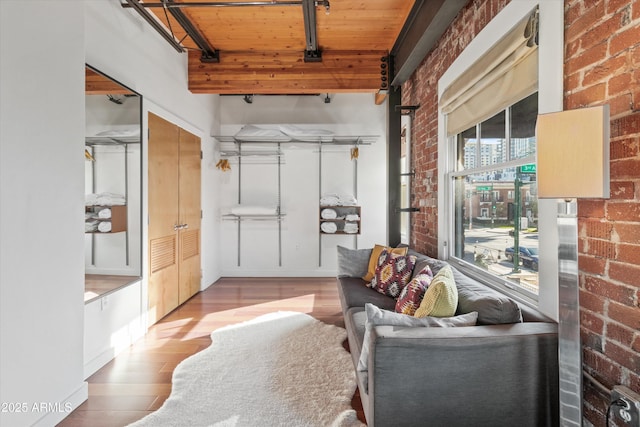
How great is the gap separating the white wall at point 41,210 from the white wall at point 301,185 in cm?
332

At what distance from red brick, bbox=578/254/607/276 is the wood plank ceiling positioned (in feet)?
9.23

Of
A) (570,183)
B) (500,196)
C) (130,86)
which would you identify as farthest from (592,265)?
(130,86)

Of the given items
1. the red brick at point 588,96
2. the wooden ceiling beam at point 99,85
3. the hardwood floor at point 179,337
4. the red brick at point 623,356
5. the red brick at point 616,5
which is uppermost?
the wooden ceiling beam at point 99,85

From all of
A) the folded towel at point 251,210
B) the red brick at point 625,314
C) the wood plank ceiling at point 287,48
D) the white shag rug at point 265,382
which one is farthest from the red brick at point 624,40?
the folded towel at point 251,210

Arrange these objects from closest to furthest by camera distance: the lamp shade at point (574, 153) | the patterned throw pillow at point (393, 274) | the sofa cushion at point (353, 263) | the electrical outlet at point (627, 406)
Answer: the lamp shade at point (574, 153) < the electrical outlet at point (627, 406) < the patterned throw pillow at point (393, 274) < the sofa cushion at point (353, 263)

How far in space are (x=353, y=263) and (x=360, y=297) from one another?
30.8 inches

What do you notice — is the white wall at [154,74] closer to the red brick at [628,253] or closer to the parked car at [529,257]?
the parked car at [529,257]

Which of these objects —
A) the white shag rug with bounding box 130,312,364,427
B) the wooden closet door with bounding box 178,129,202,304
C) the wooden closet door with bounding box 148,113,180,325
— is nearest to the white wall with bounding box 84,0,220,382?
the wooden closet door with bounding box 148,113,180,325

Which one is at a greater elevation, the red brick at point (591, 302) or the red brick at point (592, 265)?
the red brick at point (592, 265)

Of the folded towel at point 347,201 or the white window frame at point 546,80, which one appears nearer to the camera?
the white window frame at point 546,80

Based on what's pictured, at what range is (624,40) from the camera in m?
1.23

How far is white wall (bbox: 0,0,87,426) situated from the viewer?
4.99ft

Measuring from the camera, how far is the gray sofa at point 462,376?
1327 millimetres

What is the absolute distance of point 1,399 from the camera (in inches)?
58.1
